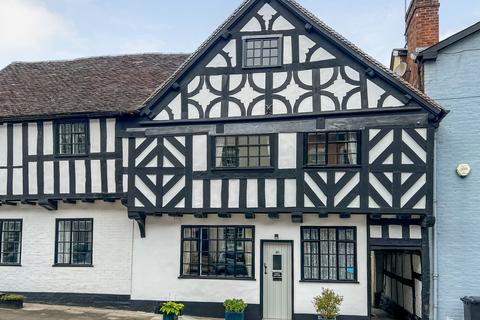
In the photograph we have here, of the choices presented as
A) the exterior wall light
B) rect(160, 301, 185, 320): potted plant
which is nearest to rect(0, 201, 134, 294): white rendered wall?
rect(160, 301, 185, 320): potted plant

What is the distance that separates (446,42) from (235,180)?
22.9 ft

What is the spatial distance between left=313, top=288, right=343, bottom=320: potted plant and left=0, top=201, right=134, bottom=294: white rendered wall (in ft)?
19.6

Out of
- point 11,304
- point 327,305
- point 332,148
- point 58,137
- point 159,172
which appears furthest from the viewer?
point 58,137

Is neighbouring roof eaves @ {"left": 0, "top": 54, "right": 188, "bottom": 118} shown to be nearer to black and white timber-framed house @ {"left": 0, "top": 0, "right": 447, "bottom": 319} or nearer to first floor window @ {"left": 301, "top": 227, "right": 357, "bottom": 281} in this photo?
black and white timber-framed house @ {"left": 0, "top": 0, "right": 447, "bottom": 319}

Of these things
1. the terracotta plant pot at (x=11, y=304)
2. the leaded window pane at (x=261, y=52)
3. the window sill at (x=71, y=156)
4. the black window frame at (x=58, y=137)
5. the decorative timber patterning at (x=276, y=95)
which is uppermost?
the leaded window pane at (x=261, y=52)

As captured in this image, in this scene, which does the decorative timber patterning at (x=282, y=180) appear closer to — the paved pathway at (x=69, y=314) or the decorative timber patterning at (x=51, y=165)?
the decorative timber patterning at (x=51, y=165)

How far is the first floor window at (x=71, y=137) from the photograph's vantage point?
14.9 metres

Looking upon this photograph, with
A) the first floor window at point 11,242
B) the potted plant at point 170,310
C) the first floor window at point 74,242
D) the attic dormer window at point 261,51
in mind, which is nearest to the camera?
the potted plant at point 170,310

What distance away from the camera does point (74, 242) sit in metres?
15.2

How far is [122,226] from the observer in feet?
48.9

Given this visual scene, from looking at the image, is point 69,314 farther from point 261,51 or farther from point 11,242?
point 261,51

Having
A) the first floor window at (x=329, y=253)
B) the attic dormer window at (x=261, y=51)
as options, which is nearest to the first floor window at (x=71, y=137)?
the attic dormer window at (x=261, y=51)

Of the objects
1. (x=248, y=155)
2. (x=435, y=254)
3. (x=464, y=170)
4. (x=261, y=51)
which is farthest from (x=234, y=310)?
(x=261, y=51)

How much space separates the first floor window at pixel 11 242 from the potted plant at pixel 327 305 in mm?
9942
